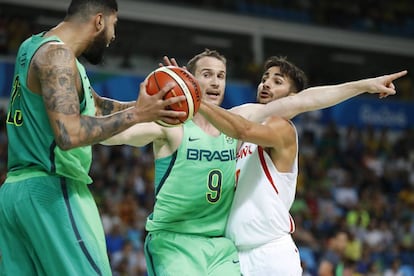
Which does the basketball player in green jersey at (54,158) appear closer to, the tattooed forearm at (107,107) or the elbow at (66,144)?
the elbow at (66,144)

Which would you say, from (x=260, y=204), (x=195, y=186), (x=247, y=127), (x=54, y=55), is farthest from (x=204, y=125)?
(x=54, y=55)

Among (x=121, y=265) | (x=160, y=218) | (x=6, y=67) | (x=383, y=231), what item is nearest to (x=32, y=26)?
(x=6, y=67)

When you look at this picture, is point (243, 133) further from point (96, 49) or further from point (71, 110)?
point (71, 110)

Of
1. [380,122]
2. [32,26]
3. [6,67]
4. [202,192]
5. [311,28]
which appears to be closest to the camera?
[202,192]

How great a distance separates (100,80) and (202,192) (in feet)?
36.9

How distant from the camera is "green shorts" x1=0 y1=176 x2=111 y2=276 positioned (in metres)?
4.09

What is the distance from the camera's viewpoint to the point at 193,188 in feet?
16.9

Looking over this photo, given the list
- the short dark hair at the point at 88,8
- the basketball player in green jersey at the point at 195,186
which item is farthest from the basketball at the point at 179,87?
the basketball player in green jersey at the point at 195,186

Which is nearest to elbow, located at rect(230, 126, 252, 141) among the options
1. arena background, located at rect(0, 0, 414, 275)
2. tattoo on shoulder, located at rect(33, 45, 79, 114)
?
tattoo on shoulder, located at rect(33, 45, 79, 114)

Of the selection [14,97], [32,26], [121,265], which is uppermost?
[32,26]

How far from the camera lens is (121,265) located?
11.8 metres

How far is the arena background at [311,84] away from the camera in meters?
14.7

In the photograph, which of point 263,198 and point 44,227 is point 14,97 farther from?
point 263,198

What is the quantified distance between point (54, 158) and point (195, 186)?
1296 millimetres
